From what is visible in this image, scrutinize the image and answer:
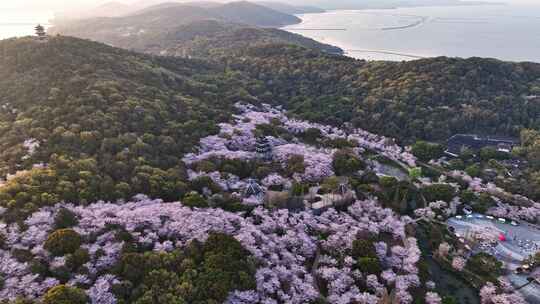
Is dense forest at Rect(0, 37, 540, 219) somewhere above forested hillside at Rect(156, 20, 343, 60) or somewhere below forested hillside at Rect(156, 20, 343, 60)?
below

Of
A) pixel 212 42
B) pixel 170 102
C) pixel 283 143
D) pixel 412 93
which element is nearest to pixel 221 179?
pixel 283 143

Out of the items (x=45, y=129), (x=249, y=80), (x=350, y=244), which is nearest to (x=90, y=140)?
(x=45, y=129)

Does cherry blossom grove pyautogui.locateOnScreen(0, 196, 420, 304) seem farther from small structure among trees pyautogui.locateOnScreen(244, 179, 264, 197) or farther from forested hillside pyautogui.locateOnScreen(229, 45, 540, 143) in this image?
forested hillside pyautogui.locateOnScreen(229, 45, 540, 143)

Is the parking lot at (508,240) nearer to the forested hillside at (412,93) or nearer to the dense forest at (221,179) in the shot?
the dense forest at (221,179)

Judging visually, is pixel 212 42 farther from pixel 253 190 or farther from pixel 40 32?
pixel 253 190

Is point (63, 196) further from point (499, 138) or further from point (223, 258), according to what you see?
point (499, 138)

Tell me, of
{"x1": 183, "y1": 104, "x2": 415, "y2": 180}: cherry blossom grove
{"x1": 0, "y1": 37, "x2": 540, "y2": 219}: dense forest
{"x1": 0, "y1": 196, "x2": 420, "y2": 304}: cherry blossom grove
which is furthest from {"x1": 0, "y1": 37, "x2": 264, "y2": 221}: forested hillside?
{"x1": 0, "y1": 196, "x2": 420, "y2": 304}: cherry blossom grove
